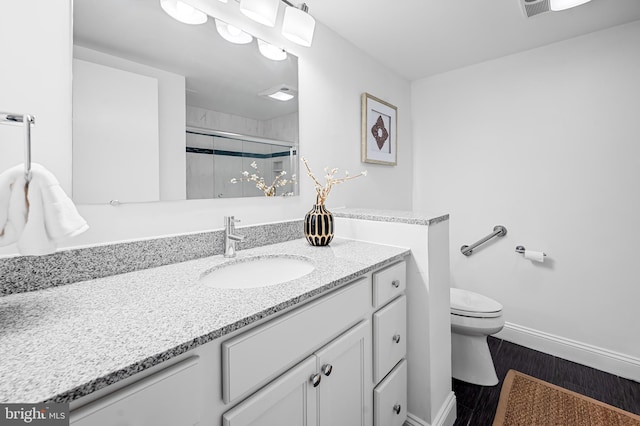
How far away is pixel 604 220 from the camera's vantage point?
1978 millimetres

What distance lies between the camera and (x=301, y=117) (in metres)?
1.72

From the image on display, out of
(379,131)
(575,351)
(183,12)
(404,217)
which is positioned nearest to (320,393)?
(404,217)

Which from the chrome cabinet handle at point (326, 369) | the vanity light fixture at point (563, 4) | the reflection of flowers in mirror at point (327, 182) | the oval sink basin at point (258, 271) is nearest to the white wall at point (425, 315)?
the reflection of flowers in mirror at point (327, 182)

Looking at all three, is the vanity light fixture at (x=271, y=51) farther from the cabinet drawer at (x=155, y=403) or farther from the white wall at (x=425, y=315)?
the cabinet drawer at (x=155, y=403)

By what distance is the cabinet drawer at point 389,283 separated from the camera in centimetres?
116

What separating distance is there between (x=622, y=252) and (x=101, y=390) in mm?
2727

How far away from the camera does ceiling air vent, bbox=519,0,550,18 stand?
1.60 metres

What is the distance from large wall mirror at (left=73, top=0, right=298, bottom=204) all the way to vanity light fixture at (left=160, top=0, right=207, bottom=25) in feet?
0.07

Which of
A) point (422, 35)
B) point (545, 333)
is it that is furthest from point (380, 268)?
point (545, 333)

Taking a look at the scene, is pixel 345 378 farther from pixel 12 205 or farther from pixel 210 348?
pixel 12 205

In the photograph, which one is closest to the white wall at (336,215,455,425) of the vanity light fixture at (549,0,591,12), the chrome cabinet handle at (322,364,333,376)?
the chrome cabinet handle at (322,364,333,376)

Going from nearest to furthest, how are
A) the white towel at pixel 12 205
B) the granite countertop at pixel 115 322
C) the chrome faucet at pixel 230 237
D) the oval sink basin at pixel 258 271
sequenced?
the granite countertop at pixel 115 322 < the white towel at pixel 12 205 < the oval sink basin at pixel 258 271 < the chrome faucet at pixel 230 237

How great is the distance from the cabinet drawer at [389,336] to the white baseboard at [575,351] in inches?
58.0

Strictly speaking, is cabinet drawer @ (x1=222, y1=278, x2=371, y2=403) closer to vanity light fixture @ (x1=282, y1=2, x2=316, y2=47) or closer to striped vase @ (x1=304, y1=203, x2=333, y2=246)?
striped vase @ (x1=304, y1=203, x2=333, y2=246)
